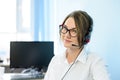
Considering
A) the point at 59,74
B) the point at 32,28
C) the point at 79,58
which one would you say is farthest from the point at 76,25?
the point at 32,28

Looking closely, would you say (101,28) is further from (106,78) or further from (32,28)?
(106,78)

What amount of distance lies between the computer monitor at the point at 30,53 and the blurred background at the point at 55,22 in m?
0.24

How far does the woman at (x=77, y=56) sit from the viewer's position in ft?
3.98

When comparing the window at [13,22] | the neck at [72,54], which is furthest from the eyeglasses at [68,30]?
the window at [13,22]

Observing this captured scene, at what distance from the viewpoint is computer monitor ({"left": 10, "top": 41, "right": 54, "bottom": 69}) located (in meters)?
2.29

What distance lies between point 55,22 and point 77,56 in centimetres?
142

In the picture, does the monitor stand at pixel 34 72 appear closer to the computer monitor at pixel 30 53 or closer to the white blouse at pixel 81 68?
the computer monitor at pixel 30 53

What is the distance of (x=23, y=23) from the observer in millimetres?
2791

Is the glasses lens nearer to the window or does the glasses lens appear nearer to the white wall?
the white wall

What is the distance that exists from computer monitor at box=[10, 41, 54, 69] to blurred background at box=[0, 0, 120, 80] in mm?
239

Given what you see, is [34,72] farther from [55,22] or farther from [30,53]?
[55,22]

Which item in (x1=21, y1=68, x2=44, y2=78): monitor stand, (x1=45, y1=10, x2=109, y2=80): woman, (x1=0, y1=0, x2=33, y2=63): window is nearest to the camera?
(x1=45, y1=10, x2=109, y2=80): woman

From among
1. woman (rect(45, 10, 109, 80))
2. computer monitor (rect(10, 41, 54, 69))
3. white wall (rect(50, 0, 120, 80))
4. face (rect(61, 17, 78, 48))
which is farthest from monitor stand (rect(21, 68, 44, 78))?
face (rect(61, 17, 78, 48))

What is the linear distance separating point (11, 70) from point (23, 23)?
58 cm
